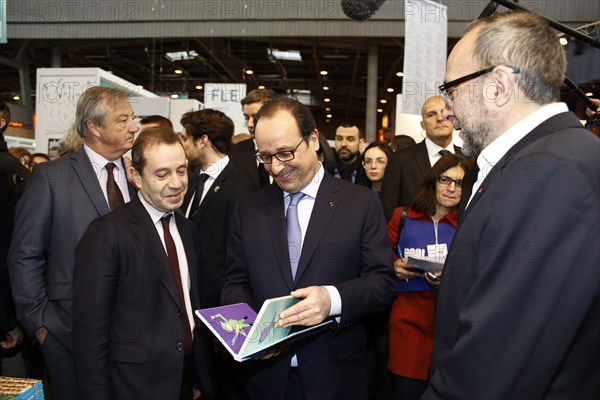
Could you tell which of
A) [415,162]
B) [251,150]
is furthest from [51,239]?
[415,162]

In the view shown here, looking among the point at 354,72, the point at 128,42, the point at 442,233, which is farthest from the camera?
the point at 354,72

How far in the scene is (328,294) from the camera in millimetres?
1801

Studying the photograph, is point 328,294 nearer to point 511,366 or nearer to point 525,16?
point 511,366

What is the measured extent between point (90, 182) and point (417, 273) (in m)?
1.76

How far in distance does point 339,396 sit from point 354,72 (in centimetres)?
1461

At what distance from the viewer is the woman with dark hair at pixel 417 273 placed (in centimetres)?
284

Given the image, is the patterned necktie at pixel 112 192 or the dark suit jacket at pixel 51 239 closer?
the dark suit jacket at pixel 51 239

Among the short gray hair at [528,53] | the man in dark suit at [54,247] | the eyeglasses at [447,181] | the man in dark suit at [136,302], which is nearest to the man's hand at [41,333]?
the man in dark suit at [54,247]

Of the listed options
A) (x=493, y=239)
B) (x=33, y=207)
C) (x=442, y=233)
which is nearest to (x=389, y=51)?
(x=442, y=233)

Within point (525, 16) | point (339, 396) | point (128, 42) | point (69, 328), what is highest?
point (128, 42)

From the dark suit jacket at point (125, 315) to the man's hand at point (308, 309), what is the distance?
613 mm

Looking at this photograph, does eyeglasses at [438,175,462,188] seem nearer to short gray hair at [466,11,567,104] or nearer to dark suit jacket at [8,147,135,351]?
short gray hair at [466,11,567,104]

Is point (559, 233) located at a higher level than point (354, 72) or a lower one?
lower

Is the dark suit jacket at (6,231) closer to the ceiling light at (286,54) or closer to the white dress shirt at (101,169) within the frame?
the white dress shirt at (101,169)
